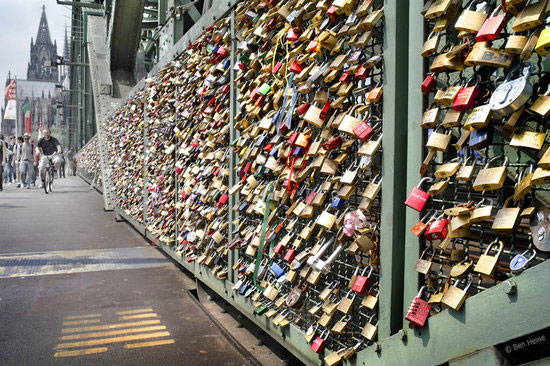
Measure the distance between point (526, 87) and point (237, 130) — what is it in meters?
2.03

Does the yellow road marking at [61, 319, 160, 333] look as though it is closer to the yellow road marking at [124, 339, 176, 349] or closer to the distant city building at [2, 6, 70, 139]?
the yellow road marking at [124, 339, 176, 349]

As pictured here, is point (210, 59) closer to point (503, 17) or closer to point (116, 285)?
point (116, 285)

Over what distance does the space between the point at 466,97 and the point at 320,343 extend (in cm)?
114

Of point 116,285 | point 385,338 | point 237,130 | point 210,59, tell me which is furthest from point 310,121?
point 116,285

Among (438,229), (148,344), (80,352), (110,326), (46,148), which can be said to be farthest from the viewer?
(46,148)

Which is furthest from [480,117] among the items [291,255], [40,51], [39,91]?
[40,51]

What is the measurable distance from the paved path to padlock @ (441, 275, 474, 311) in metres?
1.45

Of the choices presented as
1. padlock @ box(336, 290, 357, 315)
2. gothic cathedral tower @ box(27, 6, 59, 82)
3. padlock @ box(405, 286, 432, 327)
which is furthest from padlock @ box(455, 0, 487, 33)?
gothic cathedral tower @ box(27, 6, 59, 82)

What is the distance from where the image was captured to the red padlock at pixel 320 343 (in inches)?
77.2

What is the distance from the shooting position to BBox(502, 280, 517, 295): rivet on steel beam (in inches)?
47.4

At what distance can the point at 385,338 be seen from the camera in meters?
1.66

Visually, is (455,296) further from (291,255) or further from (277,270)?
(277,270)

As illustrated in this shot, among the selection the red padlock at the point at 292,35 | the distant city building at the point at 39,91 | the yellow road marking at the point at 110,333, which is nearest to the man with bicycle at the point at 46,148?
the yellow road marking at the point at 110,333

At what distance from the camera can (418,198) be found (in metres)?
1.47
